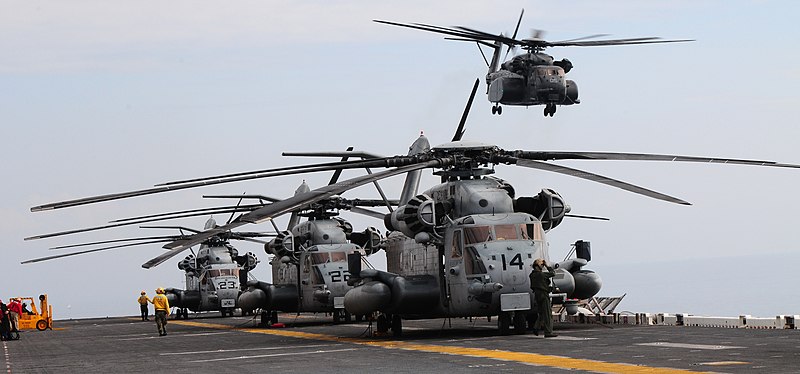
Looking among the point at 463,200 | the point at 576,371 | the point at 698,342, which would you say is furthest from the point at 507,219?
the point at 576,371

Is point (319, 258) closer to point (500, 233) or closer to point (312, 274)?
point (312, 274)

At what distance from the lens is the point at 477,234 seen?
84.9 ft

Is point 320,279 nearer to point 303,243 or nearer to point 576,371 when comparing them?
point 303,243

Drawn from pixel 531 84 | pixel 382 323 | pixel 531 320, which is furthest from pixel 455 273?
pixel 531 84

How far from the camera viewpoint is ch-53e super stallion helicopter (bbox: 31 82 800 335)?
25328mm

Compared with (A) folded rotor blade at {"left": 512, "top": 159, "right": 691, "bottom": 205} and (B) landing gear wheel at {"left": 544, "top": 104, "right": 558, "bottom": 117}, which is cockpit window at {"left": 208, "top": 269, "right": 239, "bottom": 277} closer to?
(B) landing gear wheel at {"left": 544, "top": 104, "right": 558, "bottom": 117}

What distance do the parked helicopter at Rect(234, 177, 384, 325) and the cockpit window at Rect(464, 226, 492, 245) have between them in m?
13.2

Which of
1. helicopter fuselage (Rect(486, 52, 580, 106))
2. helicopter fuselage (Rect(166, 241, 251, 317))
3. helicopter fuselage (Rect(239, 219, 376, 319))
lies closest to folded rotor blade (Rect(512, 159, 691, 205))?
helicopter fuselage (Rect(239, 219, 376, 319))

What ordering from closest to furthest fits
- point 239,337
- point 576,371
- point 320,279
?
point 576,371 → point 239,337 → point 320,279

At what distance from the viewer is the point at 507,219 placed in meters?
26.2

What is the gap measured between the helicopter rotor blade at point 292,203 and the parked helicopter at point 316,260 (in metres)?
12.4

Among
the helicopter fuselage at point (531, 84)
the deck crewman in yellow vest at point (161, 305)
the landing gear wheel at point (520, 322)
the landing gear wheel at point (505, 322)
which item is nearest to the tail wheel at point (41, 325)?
the deck crewman in yellow vest at point (161, 305)

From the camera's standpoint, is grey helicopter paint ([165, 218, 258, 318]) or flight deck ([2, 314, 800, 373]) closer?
flight deck ([2, 314, 800, 373])

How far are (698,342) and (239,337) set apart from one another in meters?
16.0
